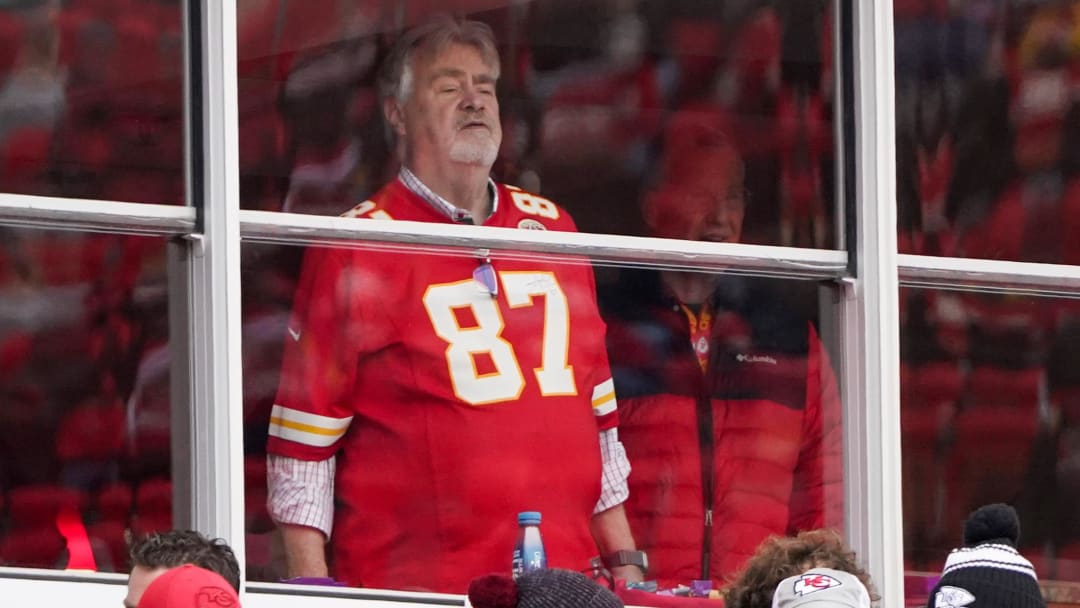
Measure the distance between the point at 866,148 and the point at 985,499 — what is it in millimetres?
1155

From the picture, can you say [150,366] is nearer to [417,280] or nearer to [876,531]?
[417,280]

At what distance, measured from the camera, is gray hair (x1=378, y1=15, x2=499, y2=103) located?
6.80m

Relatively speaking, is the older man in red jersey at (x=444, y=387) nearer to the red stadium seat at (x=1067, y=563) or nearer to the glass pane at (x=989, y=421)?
the glass pane at (x=989, y=421)

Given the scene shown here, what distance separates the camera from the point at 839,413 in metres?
7.37

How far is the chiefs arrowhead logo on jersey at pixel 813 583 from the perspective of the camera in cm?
464

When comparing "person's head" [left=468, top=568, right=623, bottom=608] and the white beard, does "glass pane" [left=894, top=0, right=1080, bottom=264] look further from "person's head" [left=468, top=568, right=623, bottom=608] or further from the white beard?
"person's head" [left=468, top=568, right=623, bottom=608]

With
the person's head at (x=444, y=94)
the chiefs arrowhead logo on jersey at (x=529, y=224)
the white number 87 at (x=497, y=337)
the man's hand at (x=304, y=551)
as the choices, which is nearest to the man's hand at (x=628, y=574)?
the white number 87 at (x=497, y=337)

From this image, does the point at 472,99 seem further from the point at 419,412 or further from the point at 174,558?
the point at 174,558

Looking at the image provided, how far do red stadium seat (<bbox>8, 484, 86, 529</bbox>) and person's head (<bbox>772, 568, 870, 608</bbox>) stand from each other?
2.16m

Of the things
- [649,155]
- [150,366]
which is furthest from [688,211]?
[150,366]

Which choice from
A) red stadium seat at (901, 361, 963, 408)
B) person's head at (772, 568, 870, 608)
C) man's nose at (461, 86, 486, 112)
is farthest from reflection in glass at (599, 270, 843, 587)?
person's head at (772, 568, 870, 608)

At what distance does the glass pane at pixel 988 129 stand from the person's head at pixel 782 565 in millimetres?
2648

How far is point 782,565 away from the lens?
491cm

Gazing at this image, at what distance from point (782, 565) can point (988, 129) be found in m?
3.09
